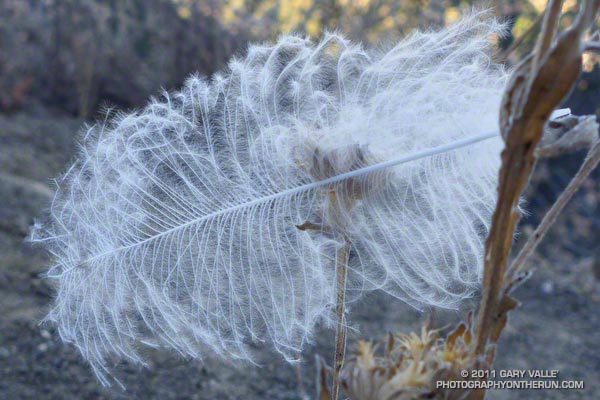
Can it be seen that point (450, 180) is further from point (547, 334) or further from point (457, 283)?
point (547, 334)

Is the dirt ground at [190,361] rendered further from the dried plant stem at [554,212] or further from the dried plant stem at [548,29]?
the dried plant stem at [548,29]

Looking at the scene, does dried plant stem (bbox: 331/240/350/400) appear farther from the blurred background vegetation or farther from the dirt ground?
the blurred background vegetation

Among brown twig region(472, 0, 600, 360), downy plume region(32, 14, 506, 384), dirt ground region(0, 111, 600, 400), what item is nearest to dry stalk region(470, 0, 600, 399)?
brown twig region(472, 0, 600, 360)

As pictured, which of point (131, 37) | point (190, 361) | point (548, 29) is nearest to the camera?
point (548, 29)

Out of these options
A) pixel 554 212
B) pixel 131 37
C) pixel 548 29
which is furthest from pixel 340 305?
pixel 131 37

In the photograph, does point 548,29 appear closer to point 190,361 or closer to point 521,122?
point 521,122
